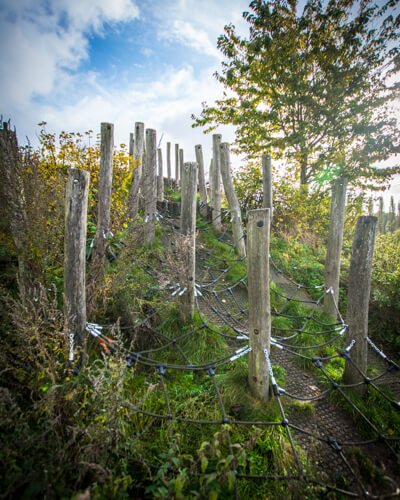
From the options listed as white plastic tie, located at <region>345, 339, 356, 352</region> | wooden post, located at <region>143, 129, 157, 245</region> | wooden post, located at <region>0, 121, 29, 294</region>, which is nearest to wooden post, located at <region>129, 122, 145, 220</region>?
wooden post, located at <region>143, 129, 157, 245</region>

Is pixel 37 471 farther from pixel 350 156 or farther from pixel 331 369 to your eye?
pixel 350 156

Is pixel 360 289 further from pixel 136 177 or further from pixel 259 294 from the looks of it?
pixel 136 177

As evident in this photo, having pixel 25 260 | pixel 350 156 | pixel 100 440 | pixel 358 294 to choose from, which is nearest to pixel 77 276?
pixel 25 260

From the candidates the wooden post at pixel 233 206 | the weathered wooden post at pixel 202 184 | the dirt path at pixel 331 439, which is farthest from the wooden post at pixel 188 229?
the weathered wooden post at pixel 202 184

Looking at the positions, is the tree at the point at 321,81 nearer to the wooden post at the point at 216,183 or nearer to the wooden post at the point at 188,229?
the wooden post at the point at 216,183

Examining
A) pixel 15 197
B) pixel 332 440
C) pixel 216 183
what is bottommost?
pixel 332 440

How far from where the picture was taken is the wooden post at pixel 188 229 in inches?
126

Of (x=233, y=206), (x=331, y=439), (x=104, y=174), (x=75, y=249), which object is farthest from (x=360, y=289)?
(x=104, y=174)

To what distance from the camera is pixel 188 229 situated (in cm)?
324

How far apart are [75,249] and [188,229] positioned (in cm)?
141

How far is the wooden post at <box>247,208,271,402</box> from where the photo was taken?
2172 millimetres

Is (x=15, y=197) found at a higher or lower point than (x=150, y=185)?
lower

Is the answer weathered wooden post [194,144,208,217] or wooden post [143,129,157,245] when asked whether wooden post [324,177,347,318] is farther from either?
weathered wooden post [194,144,208,217]

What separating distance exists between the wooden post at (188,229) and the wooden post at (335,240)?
241 cm
